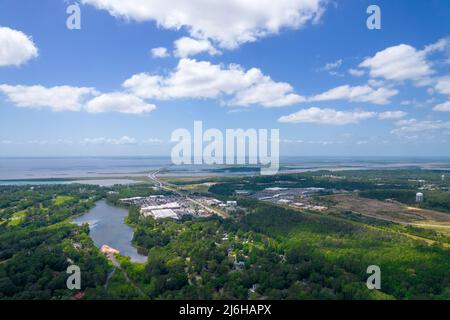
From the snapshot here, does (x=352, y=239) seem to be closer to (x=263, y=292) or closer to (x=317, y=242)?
(x=317, y=242)

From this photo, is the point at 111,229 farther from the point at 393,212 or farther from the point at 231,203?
the point at 393,212

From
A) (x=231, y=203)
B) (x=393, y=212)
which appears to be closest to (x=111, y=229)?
(x=231, y=203)

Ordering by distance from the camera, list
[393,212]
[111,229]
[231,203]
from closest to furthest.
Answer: [111,229] < [393,212] < [231,203]

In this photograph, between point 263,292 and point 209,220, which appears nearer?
point 263,292

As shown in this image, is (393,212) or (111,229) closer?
(111,229)

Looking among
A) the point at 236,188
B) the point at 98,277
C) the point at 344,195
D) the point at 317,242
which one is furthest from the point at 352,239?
the point at 236,188

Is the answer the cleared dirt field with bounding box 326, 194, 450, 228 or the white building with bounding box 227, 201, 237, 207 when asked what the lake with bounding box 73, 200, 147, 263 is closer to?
the white building with bounding box 227, 201, 237, 207

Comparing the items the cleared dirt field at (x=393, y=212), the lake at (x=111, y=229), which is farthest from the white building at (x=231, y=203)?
the lake at (x=111, y=229)

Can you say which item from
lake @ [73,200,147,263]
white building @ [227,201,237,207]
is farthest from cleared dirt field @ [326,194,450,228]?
lake @ [73,200,147,263]
